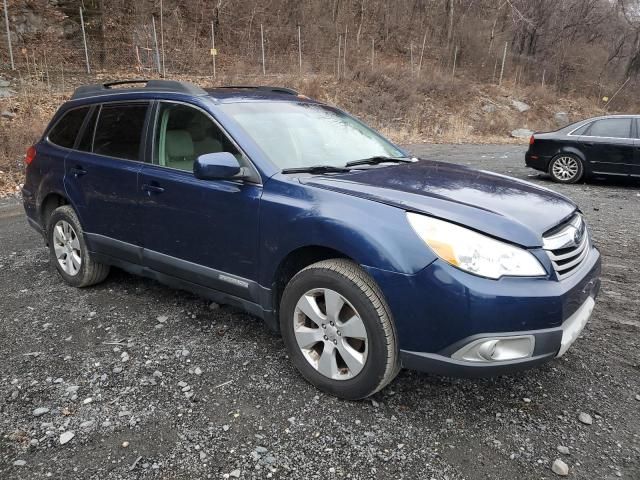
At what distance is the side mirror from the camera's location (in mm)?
2938

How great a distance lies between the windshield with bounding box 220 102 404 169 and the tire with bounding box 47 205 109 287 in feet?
6.35

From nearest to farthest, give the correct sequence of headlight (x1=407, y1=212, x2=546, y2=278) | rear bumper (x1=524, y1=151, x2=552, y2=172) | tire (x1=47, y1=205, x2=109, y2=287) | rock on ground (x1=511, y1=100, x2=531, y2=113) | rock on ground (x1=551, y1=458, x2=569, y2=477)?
rock on ground (x1=551, y1=458, x2=569, y2=477) < headlight (x1=407, y1=212, x2=546, y2=278) < tire (x1=47, y1=205, x2=109, y2=287) < rear bumper (x1=524, y1=151, x2=552, y2=172) < rock on ground (x1=511, y1=100, x2=531, y2=113)

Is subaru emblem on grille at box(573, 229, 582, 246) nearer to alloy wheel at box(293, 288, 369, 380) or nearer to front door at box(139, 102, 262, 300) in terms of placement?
alloy wheel at box(293, 288, 369, 380)

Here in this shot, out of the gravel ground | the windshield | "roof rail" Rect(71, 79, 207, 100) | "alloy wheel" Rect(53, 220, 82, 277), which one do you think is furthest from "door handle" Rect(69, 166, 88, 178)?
the windshield

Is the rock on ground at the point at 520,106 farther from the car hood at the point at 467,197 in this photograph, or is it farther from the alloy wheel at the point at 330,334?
the alloy wheel at the point at 330,334

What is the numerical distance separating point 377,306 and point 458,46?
33328 mm

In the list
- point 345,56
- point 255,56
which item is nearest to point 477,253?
point 255,56

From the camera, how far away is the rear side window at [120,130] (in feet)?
12.4

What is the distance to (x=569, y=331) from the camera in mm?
2516

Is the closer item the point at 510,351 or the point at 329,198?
the point at 510,351

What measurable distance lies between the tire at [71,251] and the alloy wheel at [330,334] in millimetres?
2361

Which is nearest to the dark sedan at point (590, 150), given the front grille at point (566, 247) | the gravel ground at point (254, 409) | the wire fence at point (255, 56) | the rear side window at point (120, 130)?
the gravel ground at point (254, 409)

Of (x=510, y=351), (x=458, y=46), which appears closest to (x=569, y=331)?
(x=510, y=351)

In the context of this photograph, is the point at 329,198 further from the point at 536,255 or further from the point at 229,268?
the point at 536,255
